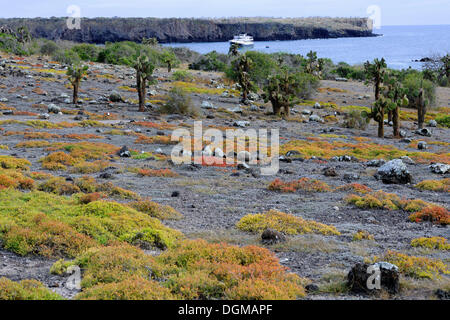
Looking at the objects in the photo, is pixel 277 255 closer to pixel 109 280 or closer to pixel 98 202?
pixel 109 280

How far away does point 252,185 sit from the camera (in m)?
17.2

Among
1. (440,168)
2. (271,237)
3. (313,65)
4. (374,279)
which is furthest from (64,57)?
(374,279)

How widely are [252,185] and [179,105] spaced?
72.4ft

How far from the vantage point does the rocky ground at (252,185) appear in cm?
923

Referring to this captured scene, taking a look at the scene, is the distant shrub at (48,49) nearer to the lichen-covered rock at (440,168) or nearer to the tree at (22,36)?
the tree at (22,36)

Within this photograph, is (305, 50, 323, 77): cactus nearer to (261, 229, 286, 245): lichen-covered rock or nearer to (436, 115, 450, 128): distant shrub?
(436, 115, 450, 128): distant shrub

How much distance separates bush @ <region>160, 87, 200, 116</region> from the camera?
37969mm

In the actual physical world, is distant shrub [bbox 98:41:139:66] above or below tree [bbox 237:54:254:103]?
above

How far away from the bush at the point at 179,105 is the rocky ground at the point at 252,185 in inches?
41.6

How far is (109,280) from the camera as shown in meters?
7.67

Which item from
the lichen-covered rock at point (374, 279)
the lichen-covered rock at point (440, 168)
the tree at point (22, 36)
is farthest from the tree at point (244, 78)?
the tree at point (22, 36)

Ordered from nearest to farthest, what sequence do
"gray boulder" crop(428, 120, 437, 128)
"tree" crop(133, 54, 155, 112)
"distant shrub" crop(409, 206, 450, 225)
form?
"distant shrub" crop(409, 206, 450, 225) → "tree" crop(133, 54, 155, 112) → "gray boulder" crop(428, 120, 437, 128)

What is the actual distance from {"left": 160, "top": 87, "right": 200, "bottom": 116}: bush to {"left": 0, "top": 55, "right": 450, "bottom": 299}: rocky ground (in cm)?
Answer: 106

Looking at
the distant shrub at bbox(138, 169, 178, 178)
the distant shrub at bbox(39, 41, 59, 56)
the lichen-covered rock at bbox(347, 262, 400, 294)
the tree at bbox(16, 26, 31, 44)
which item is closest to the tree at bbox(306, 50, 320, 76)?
the distant shrub at bbox(39, 41, 59, 56)
